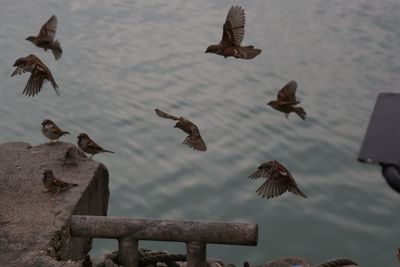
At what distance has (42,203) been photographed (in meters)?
4.35

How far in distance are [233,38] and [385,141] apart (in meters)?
3.62

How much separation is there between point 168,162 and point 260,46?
3.02m

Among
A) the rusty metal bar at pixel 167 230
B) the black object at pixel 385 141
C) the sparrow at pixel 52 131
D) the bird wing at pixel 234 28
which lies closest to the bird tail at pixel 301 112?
the bird wing at pixel 234 28

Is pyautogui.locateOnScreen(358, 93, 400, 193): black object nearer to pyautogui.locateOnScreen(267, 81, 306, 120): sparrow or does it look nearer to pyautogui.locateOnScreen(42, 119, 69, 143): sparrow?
pyautogui.locateOnScreen(267, 81, 306, 120): sparrow

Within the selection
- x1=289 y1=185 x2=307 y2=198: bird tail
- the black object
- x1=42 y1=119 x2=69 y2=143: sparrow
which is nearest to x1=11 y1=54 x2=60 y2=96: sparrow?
x1=42 y1=119 x2=69 y2=143: sparrow

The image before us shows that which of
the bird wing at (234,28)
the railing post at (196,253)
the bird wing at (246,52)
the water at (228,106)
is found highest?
the bird wing at (234,28)

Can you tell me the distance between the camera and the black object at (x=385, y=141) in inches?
69.7

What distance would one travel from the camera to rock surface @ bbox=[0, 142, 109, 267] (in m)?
3.90

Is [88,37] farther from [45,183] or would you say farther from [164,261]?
Result: [164,261]

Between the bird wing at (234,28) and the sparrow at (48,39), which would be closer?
the bird wing at (234,28)

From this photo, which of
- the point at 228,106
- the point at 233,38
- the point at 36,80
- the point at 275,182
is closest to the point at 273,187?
the point at 275,182

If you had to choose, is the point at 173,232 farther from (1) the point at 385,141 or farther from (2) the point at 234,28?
(2) the point at 234,28

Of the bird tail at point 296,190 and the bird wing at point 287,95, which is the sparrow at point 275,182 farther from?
the bird wing at point 287,95

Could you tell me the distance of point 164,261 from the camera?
375 cm
